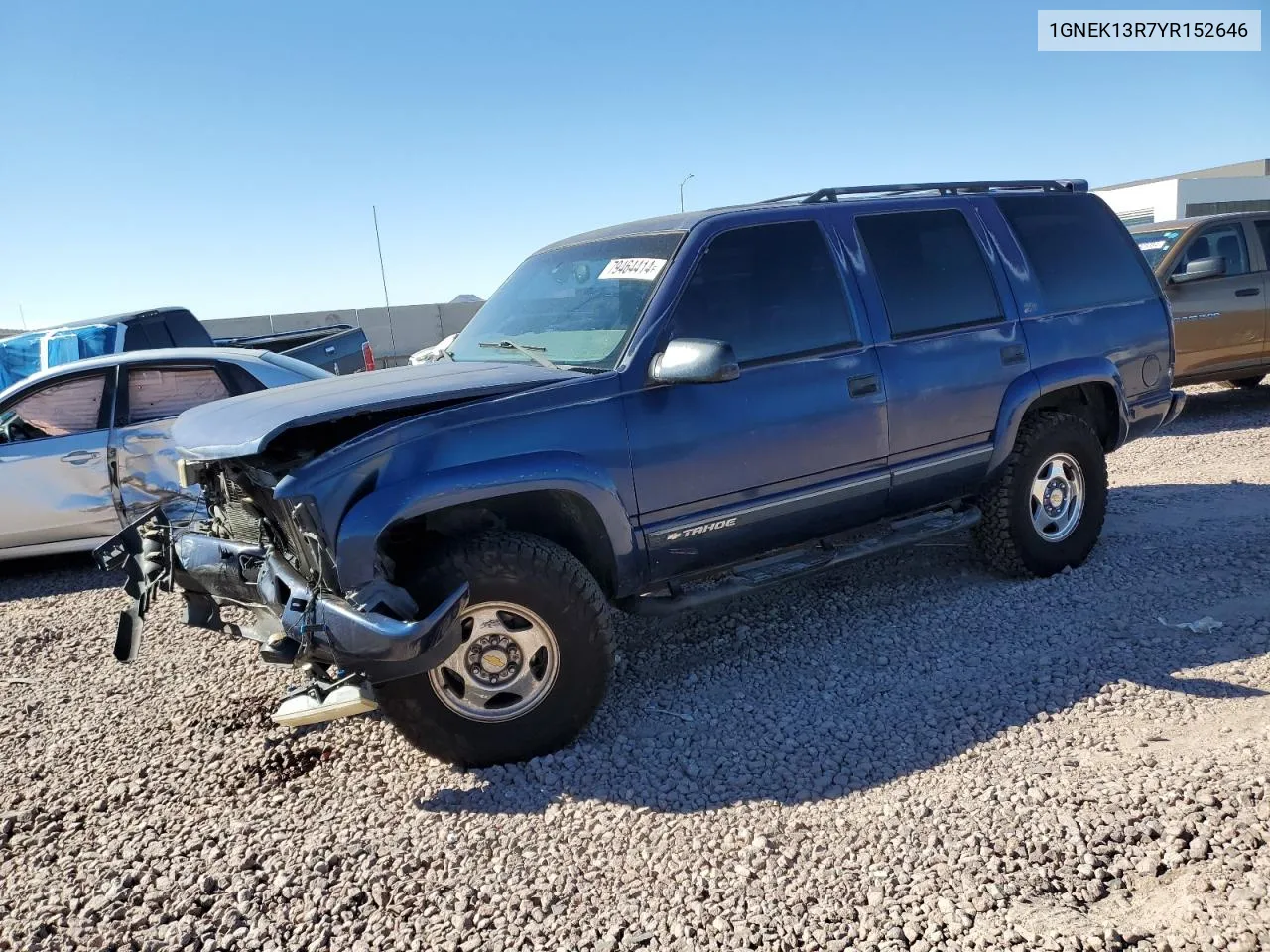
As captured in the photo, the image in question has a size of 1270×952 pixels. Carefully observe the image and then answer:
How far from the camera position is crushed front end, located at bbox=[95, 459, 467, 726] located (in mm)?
2867

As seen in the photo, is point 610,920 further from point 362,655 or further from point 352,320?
point 352,320

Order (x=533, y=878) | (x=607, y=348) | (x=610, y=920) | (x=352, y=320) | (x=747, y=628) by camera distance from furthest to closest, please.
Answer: (x=352, y=320) < (x=747, y=628) < (x=607, y=348) < (x=533, y=878) < (x=610, y=920)

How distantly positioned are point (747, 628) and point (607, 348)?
65.1 inches

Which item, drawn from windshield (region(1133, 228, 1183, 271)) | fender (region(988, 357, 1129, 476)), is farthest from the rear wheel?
fender (region(988, 357, 1129, 476))

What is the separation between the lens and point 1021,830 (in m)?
2.75

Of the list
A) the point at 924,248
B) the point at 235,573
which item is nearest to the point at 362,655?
the point at 235,573

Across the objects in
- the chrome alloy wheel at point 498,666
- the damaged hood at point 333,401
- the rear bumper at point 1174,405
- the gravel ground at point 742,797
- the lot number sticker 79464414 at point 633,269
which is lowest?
the gravel ground at point 742,797

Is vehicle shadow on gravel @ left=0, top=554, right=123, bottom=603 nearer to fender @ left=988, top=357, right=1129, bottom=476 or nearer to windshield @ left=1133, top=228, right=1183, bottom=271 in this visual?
fender @ left=988, top=357, right=1129, bottom=476

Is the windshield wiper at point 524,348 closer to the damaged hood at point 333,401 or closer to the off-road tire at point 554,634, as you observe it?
the damaged hood at point 333,401

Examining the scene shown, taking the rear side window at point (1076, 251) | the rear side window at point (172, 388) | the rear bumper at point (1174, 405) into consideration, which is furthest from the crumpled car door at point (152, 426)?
the rear bumper at point (1174, 405)

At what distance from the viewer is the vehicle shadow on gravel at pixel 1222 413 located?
8586mm

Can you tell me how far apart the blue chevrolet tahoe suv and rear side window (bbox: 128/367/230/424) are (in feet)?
8.49

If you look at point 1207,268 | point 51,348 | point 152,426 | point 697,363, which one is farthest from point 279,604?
point 1207,268

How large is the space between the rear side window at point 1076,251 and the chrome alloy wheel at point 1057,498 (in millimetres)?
834
